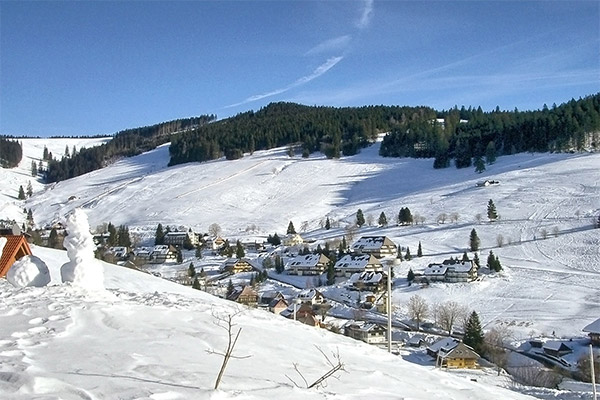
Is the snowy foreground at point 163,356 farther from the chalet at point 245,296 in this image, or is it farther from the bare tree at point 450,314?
the chalet at point 245,296

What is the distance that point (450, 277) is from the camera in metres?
45.0

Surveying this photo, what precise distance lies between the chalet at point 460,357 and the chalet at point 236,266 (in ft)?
99.1

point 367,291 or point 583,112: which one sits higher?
point 583,112

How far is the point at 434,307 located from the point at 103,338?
35.0m

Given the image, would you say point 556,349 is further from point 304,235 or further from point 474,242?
point 304,235

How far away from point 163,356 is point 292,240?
59.5m

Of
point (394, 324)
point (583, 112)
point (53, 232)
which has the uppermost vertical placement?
point (583, 112)

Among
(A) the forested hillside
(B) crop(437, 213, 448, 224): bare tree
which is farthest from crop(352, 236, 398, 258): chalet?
(A) the forested hillside

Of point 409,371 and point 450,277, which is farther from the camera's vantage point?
point 450,277

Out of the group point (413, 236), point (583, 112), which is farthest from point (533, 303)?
point (583, 112)

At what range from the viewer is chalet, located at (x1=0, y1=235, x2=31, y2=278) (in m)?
13.1

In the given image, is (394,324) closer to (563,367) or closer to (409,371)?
(563,367)

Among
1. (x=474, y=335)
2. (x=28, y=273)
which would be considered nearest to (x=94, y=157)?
(x=474, y=335)

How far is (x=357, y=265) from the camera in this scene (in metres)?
52.0
